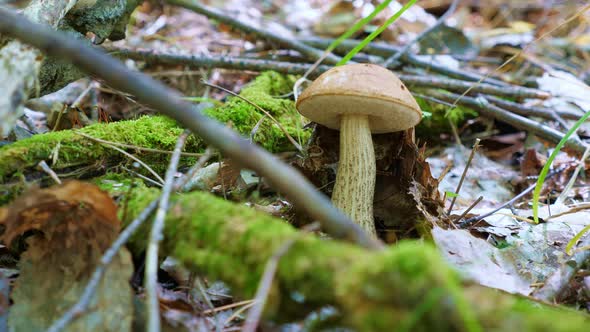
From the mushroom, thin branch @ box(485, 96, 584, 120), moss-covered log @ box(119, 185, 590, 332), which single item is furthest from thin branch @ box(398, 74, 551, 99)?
moss-covered log @ box(119, 185, 590, 332)

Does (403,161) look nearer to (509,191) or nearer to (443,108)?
(509,191)

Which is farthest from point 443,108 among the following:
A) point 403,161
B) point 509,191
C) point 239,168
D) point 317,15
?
point 317,15

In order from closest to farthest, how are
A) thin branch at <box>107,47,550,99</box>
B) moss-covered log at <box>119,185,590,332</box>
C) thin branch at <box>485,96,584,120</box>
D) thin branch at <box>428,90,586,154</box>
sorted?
moss-covered log at <box>119,185,590,332</box> < thin branch at <box>428,90,586,154</box> < thin branch at <box>485,96,584,120</box> < thin branch at <box>107,47,550,99</box>

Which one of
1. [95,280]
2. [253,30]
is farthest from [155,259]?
[253,30]

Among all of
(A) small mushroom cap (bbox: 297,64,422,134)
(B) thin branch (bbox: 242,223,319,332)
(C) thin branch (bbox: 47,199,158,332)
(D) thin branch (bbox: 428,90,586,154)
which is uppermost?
(A) small mushroom cap (bbox: 297,64,422,134)

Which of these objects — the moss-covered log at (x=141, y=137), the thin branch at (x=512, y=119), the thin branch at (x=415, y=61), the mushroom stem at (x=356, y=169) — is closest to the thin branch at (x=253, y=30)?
the thin branch at (x=415, y=61)

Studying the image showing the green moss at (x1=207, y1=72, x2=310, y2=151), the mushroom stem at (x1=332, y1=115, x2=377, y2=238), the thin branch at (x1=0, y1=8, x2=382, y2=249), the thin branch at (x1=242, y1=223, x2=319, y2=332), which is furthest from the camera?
the green moss at (x1=207, y1=72, x2=310, y2=151)

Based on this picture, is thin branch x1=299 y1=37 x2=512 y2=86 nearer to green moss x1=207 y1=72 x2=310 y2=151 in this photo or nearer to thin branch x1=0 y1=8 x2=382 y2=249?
green moss x1=207 y1=72 x2=310 y2=151

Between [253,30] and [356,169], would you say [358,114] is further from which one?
[253,30]
